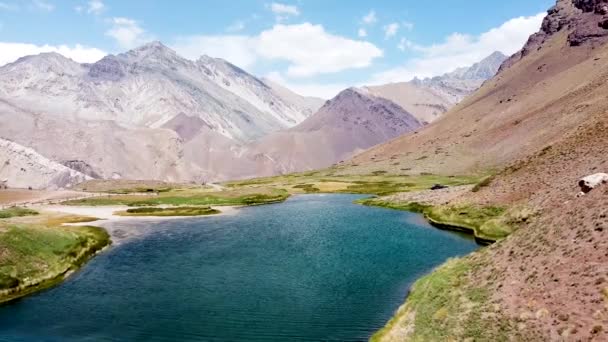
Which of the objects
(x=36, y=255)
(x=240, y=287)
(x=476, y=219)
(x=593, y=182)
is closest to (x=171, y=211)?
(x=36, y=255)

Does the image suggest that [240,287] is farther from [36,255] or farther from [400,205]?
[400,205]

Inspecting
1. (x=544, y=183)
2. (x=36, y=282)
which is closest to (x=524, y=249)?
(x=544, y=183)

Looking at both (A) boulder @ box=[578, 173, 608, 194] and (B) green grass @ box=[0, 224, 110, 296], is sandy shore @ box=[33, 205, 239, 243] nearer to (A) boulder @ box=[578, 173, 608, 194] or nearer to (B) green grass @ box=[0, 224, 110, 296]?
(B) green grass @ box=[0, 224, 110, 296]

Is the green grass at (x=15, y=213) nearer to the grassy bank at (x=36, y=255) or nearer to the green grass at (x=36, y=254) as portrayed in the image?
the grassy bank at (x=36, y=255)

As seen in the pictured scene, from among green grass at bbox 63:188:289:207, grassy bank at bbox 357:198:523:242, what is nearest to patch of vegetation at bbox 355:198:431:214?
grassy bank at bbox 357:198:523:242

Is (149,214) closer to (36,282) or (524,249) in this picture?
(36,282)

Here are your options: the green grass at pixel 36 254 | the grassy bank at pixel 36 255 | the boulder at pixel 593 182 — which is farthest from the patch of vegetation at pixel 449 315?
the green grass at pixel 36 254

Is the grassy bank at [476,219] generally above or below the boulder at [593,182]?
below
